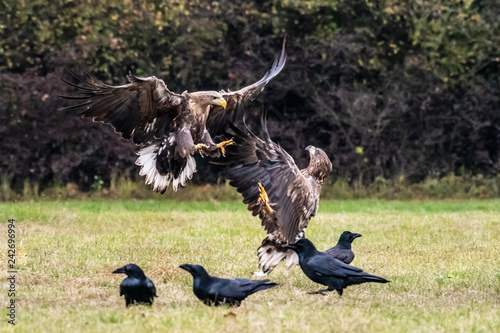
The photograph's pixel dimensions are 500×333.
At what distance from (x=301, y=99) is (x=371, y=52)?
6.36ft

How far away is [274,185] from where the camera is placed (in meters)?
8.11

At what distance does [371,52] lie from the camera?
19516 mm

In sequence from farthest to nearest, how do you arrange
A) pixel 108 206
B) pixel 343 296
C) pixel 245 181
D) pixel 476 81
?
pixel 476 81
pixel 108 206
pixel 245 181
pixel 343 296

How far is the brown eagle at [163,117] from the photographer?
28.3ft

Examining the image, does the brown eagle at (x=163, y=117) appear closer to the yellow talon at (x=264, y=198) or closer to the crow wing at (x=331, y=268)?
the yellow talon at (x=264, y=198)

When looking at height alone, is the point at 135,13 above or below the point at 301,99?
above

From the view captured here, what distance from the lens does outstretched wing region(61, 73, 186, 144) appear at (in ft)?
28.1

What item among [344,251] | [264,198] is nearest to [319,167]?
[264,198]

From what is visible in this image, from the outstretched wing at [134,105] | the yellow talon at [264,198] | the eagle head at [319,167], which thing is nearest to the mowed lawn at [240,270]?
the yellow talon at [264,198]

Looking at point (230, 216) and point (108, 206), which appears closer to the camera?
point (230, 216)

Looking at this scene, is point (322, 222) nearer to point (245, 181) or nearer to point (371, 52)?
point (245, 181)

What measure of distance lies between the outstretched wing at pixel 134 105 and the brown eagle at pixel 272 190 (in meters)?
1.01

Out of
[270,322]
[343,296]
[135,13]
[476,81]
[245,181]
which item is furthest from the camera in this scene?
[476,81]

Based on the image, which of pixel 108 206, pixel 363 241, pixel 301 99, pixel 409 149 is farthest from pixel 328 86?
pixel 363 241
